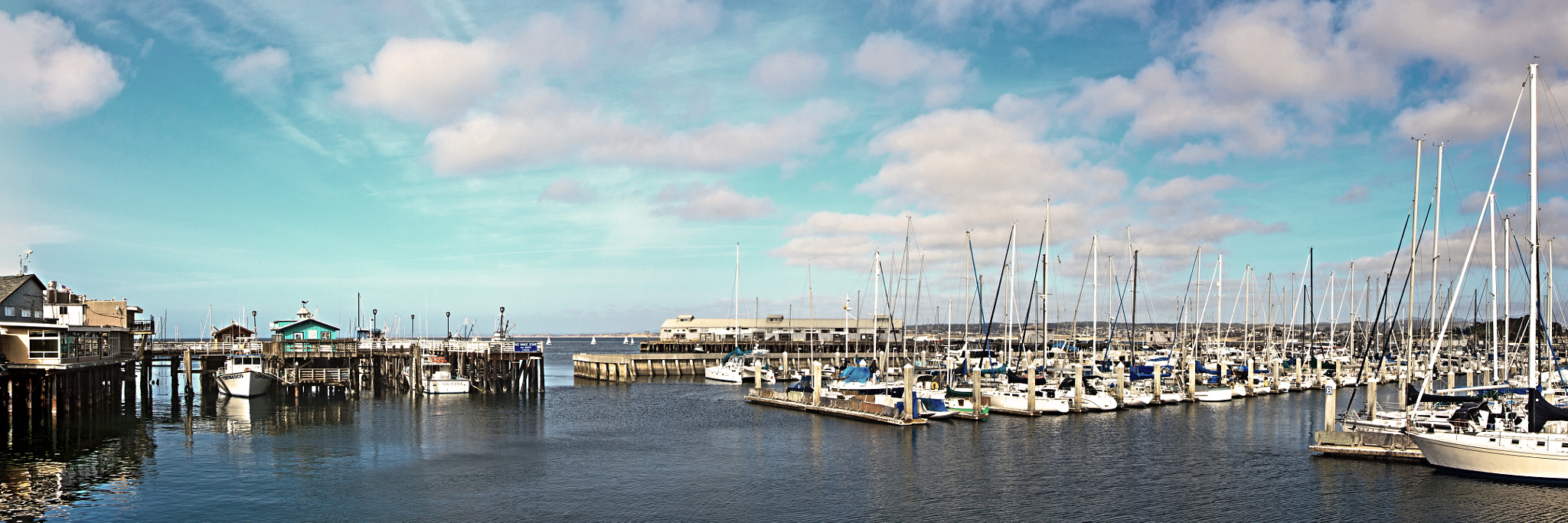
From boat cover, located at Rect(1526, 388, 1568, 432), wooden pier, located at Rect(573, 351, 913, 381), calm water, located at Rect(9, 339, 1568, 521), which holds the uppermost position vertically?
boat cover, located at Rect(1526, 388, 1568, 432)

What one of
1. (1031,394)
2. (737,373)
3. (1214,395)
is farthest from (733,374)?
(1214,395)

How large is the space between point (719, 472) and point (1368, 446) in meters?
30.2

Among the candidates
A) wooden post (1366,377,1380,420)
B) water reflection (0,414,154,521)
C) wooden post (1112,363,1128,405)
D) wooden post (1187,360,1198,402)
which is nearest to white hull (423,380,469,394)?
water reflection (0,414,154,521)

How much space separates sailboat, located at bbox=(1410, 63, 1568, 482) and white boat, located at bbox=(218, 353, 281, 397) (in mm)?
80247

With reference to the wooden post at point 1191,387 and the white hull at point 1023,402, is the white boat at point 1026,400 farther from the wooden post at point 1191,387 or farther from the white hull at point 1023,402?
the wooden post at point 1191,387

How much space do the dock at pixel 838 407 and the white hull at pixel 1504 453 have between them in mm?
27188

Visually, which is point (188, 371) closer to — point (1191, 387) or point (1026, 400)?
point (1026, 400)

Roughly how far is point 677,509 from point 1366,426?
3494 cm

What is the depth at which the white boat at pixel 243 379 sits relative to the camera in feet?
259

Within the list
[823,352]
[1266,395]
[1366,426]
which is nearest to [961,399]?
[1366,426]

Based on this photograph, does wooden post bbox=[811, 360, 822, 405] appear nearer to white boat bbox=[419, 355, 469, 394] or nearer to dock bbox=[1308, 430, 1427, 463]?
dock bbox=[1308, 430, 1427, 463]

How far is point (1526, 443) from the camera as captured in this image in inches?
1494

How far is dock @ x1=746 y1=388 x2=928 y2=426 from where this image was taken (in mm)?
60134

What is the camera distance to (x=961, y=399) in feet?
212
